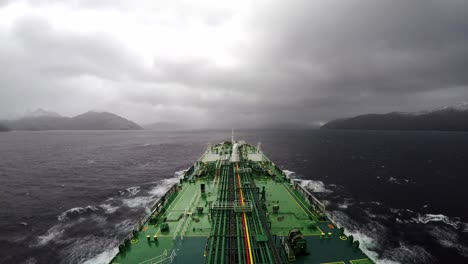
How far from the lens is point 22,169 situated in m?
92.6

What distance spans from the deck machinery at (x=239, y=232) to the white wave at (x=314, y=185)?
2554 centimetres

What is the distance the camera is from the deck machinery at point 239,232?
2441 cm

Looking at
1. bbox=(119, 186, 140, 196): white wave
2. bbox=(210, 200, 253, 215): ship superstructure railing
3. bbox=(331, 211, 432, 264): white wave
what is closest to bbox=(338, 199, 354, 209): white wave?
bbox=(331, 211, 432, 264): white wave

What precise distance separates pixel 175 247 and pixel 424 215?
5929cm

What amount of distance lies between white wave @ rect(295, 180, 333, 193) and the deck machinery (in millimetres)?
25539

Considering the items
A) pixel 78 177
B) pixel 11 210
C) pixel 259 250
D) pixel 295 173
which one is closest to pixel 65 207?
pixel 11 210

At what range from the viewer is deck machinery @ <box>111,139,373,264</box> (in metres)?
24.4

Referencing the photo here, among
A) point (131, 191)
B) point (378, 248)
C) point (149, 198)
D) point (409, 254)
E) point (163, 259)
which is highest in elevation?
point (163, 259)

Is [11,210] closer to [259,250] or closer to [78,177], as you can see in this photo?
[78,177]

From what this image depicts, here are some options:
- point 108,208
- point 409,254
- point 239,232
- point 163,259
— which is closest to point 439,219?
point 409,254

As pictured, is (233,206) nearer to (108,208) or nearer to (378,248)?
(378,248)

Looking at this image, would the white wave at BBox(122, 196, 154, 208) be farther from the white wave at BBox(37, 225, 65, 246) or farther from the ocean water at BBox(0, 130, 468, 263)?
the white wave at BBox(37, 225, 65, 246)

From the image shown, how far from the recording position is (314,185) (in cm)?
7181

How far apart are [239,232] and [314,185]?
2037 inches
